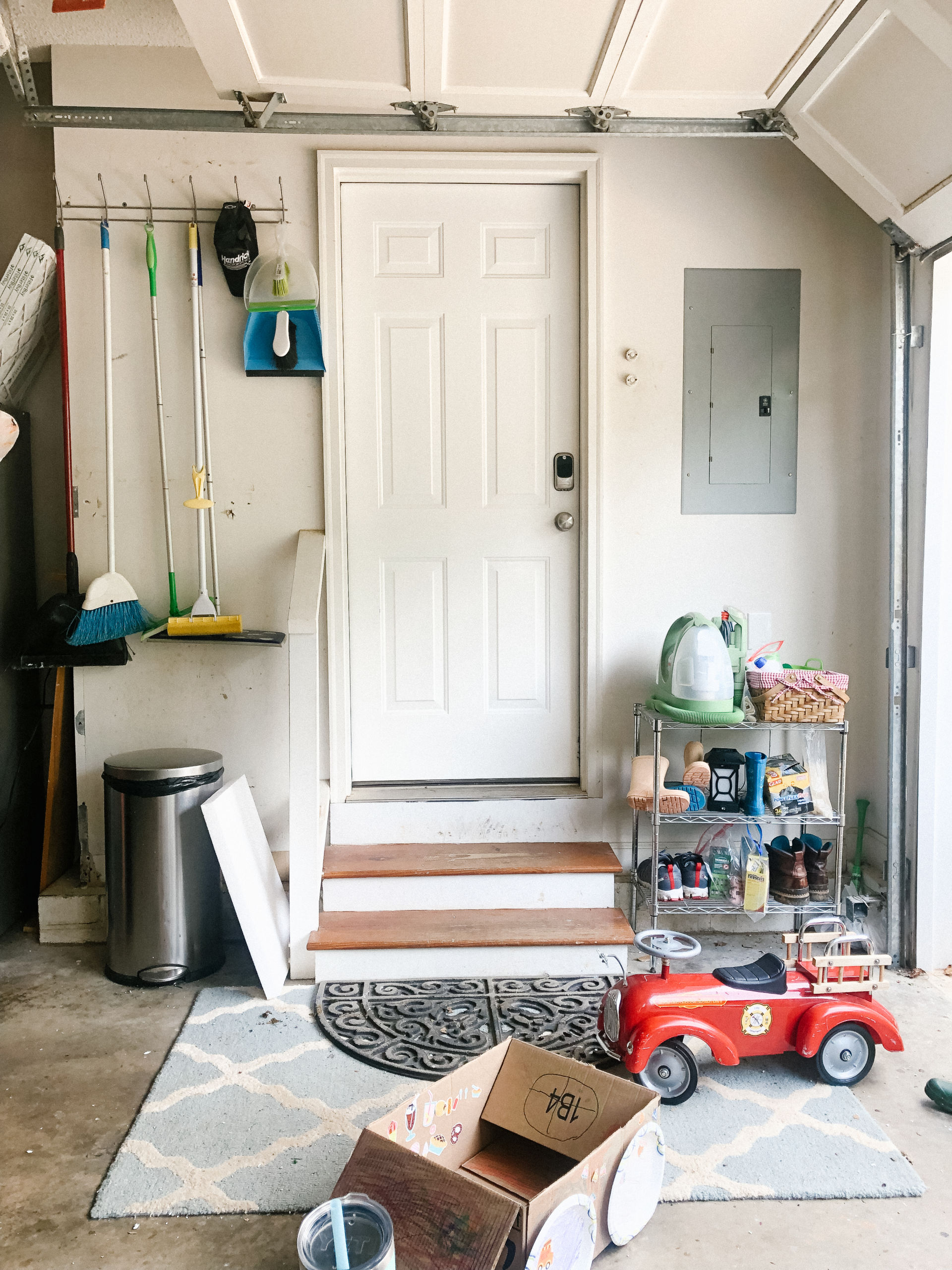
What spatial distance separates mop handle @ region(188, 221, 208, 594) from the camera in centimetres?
286

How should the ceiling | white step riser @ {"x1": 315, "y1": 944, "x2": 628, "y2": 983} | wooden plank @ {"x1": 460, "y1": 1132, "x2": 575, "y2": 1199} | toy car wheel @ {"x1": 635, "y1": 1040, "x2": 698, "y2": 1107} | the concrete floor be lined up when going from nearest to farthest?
the concrete floor → wooden plank @ {"x1": 460, "y1": 1132, "x2": 575, "y2": 1199} → toy car wheel @ {"x1": 635, "y1": 1040, "x2": 698, "y2": 1107} → the ceiling → white step riser @ {"x1": 315, "y1": 944, "x2": 628, "y2": 983}

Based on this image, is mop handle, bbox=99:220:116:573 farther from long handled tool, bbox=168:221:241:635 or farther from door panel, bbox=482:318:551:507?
door panel, bbox=482:318:551:507

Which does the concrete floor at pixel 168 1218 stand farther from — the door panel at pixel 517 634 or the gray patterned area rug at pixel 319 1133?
the door panel at pixel 517 634

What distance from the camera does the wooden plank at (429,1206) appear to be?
132cm

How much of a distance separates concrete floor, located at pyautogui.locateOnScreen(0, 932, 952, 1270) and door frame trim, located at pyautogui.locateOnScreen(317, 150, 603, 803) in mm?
996

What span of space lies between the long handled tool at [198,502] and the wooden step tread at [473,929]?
0.95 m

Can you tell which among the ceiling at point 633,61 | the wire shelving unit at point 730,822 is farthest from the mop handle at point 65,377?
the wire shelving unit at point 730,822

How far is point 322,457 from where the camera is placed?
296 cm

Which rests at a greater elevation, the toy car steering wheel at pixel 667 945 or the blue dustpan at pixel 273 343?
the blue dustpan at pixel 273 343

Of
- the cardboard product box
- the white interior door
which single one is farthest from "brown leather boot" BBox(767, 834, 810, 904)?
the white interior door

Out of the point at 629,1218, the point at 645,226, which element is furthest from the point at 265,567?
the point at 629,1218

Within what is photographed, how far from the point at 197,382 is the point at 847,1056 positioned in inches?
103

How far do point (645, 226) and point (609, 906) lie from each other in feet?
7.22

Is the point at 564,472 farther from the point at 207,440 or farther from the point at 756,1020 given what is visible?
the point at 756,1020
